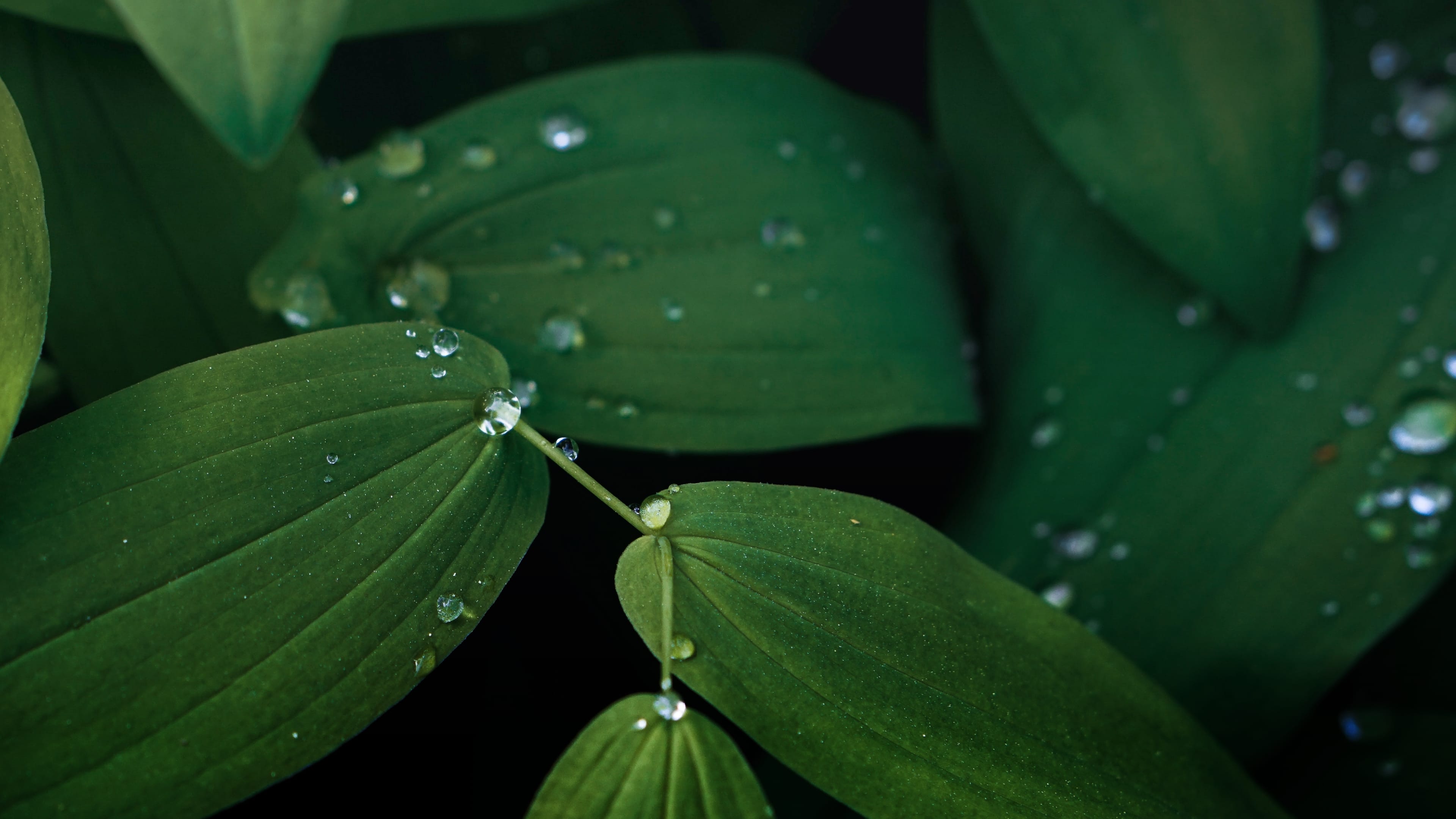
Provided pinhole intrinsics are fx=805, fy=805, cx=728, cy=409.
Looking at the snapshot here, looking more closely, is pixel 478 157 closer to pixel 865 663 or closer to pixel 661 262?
pixel 661 262

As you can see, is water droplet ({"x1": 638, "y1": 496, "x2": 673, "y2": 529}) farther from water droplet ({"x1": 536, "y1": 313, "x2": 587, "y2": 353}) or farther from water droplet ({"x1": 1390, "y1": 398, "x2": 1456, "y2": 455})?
water droplet ({"x1": 1390, "y1": 398, "x2": 1456, "y2": 455})

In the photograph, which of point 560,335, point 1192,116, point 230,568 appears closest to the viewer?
point 230,568

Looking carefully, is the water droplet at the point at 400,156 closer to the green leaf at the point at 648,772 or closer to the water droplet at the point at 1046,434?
the green leaf at the point at 648,772

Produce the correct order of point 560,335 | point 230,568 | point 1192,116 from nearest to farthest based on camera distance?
point 230,568
point 560,335
point 1192,116

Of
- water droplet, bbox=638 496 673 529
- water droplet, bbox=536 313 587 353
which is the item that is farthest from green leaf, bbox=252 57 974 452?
water droplet, bbox=638 496 673 529

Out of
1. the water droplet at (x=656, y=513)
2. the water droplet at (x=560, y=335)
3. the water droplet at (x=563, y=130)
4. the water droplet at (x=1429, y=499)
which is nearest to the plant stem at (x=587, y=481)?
the water droplet at (x=656, y=513)

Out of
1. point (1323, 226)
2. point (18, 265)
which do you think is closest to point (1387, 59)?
point (1323, 226)

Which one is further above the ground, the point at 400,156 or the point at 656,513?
the point at 400,156
